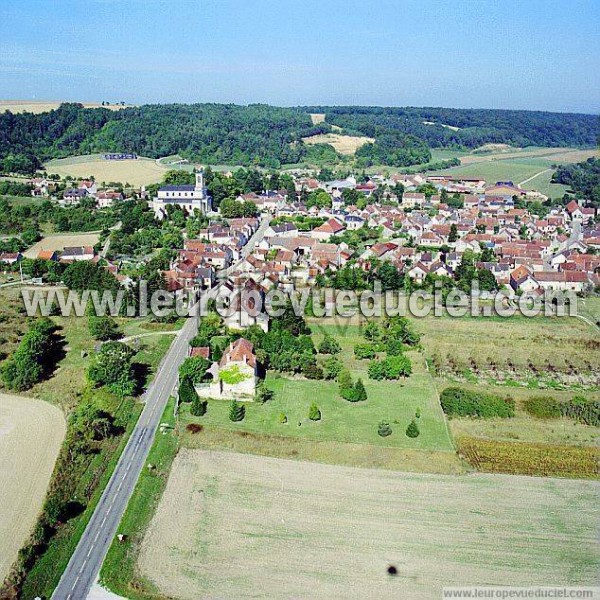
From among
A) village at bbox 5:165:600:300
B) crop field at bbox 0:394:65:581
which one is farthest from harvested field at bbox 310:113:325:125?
crop field at bbox 0:394:65:581

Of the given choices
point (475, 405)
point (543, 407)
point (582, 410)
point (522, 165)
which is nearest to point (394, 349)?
point (475, 405)

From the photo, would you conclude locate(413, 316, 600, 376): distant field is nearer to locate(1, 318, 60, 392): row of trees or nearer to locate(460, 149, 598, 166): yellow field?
locate(1, 318, 60, 392): row of trees

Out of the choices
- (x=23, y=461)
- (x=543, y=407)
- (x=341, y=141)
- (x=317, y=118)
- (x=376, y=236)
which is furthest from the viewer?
(x=317, y=118)

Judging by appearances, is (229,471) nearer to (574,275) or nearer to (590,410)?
(590,410)

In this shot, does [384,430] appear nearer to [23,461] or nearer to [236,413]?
[236,413]

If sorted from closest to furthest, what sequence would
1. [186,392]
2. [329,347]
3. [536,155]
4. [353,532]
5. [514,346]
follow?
[353,532]
[186,392]
[329,347]
[514,346]
[536,155]

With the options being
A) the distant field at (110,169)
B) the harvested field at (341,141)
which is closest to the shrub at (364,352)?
the distant field at (110,169)

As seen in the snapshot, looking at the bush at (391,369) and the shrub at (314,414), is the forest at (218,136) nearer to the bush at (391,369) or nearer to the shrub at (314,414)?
the bush at (391,369)
